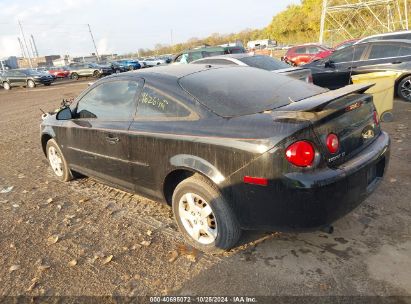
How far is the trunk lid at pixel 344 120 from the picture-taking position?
266cm

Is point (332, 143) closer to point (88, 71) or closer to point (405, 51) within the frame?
point (405, 51)

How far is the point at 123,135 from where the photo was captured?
3.72 m

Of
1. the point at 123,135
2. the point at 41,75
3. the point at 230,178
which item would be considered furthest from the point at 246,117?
the point at 41,75

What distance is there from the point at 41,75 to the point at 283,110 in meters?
→ 28.8

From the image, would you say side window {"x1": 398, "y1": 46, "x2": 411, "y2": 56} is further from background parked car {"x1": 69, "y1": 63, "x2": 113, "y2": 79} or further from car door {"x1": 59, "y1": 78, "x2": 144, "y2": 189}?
background parked car {"x1": 69, "y1": 63, "x2": 113, "y2": 79}

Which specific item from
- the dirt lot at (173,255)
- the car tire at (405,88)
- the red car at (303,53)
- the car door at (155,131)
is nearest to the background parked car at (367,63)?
the car tire at (405,88)

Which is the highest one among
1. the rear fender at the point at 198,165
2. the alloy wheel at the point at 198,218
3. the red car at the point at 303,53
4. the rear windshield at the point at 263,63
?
the rear windshield at the point at 263,63

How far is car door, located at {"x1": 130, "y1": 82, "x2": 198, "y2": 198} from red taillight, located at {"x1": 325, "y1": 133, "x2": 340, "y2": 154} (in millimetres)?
1117

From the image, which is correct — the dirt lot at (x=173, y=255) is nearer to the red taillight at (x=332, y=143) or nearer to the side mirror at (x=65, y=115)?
the red taillight at (x=332, y=143)

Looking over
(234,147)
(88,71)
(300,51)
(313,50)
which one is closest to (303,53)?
(300,51)

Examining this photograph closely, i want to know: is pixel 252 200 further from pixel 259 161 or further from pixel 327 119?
pixel 327 119

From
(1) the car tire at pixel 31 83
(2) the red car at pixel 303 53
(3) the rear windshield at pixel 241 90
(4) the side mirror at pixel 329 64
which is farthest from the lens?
(1) the car tire at pixel 31 83

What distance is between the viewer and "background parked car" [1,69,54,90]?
27562 millimetres

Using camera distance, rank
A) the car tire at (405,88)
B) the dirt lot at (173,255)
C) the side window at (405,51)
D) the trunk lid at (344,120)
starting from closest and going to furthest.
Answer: the trunk lid at (344,120)
the dirt lot at (173,255)
the car tire at (405,88)
the side window at (405,51)
